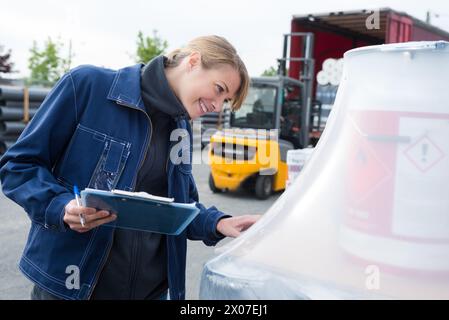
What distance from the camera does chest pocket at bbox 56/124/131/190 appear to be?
1.58 m

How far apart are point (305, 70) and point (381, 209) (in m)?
8.54

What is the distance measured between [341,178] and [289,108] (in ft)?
26.6

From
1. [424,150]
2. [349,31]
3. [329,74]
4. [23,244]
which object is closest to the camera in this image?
[424,150]

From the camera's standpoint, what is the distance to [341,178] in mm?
1025

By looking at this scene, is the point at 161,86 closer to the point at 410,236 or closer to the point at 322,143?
the point at 322,143

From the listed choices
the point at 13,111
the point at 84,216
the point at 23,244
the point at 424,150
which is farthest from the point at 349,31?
the point at 424,150

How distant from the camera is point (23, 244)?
5.00 metres

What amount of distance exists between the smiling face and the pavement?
1.74ft

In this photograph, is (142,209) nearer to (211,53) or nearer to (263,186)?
(211,53)

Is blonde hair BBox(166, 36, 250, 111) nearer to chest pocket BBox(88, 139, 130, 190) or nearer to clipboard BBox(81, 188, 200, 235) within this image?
chest pocket BBox(88, 139, 130, 190)

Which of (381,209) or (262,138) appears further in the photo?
(262,138)

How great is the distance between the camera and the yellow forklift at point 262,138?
796cm

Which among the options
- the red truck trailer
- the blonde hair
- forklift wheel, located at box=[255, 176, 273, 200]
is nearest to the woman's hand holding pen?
the blonde hair

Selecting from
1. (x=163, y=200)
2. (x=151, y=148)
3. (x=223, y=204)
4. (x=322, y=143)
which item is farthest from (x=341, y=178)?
(x=223, y=204)
